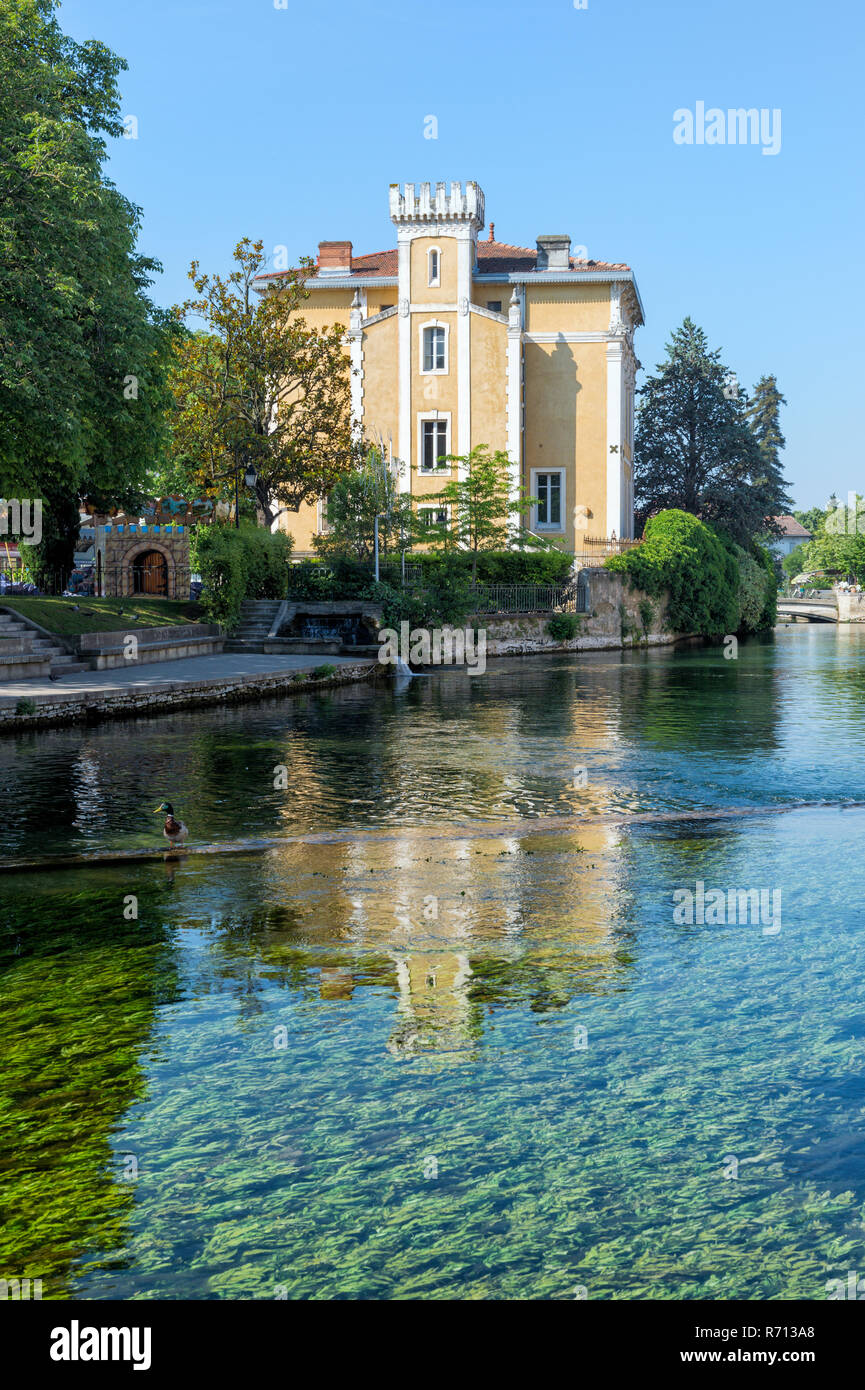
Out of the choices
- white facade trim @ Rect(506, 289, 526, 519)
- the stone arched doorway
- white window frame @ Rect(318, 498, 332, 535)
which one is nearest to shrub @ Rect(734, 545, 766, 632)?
white facade trim @ Rect(506, 289, 526, 519)

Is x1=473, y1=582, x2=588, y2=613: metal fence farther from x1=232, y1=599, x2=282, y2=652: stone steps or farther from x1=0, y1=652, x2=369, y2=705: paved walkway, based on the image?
x1=0, y1=652, x2=369, y2=705: paved walkway

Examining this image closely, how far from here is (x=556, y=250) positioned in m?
56.1

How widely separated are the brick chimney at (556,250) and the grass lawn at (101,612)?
27.0 metres

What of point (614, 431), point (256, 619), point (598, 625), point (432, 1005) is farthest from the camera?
point (614, 431)

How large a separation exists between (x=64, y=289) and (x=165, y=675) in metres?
8.35

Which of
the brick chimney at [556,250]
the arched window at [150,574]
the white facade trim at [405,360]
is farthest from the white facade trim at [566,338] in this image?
the arched window at [150,574]

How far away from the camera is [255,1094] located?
261 inches

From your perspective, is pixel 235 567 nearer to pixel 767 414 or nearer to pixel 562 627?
pixel 562 627

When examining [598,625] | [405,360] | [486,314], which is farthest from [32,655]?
[486,314]

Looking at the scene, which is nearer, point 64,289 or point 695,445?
point 64,289

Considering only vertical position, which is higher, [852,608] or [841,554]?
[841,554]

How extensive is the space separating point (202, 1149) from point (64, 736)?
1600 centimetres

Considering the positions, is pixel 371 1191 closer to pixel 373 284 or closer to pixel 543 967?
pixel 543 967

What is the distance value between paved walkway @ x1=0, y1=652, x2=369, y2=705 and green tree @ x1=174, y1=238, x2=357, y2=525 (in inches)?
535
